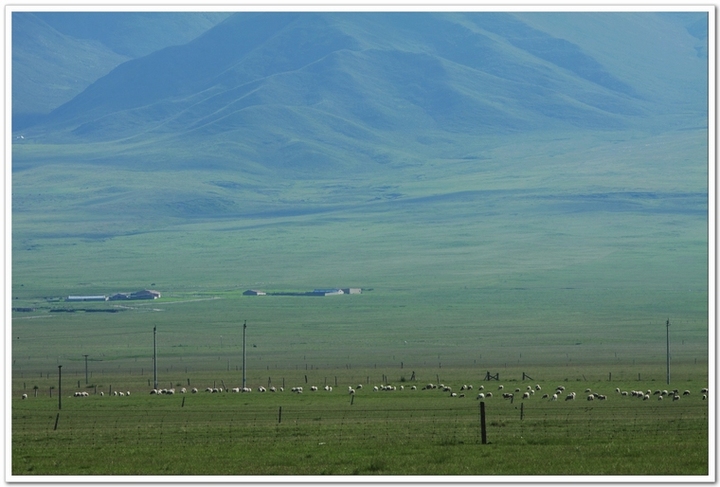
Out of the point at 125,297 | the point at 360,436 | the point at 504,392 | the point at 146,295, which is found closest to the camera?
the point at 360,436

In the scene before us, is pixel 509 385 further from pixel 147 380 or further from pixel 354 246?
pixel 354 246

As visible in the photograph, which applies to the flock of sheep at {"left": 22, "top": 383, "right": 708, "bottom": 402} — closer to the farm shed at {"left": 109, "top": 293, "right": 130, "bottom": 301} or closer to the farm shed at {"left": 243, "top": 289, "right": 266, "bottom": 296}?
the farm shed at {"left": 243, "top": 289, "right": 266, "bottom": 296}

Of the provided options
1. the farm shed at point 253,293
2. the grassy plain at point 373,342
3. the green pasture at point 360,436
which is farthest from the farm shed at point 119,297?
the green pasture at point 360,436

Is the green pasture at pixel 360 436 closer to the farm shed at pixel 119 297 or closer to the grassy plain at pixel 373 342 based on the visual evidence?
Answer: the grassy plain at pixel 373 342

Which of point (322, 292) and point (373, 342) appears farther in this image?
point (322, 292)

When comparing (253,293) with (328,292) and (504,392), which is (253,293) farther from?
(504,392)

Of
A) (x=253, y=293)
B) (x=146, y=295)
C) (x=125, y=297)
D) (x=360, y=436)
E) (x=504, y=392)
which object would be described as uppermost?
(x=253, y=293)

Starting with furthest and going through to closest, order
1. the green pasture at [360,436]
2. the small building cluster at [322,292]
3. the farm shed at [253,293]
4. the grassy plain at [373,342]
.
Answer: the farm shed at [253,293] → the small building cluster at [322,292] → the grassy plain at [373,342] → the green pasture at [360,436]

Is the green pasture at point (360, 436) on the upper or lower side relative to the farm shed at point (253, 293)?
lower

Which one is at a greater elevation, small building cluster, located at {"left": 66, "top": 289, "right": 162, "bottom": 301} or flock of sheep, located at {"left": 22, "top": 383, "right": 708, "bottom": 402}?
small building cluster, located at {"left": 66, "top": 289, "right": 162, "bottom": 301}

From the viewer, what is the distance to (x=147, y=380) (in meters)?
64.1

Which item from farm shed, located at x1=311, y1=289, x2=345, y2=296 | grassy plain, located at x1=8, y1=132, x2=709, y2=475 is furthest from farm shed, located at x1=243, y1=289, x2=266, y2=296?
farm shed, located at x1=311, y1=289, x2=345, y2=296

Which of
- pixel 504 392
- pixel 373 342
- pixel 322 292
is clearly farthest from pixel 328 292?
pixel 504 392

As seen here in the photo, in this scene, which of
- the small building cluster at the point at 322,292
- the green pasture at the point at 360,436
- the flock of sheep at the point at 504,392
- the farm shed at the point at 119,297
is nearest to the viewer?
the green pasture at the point at 360,436
